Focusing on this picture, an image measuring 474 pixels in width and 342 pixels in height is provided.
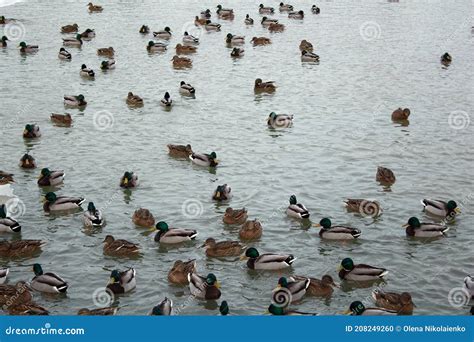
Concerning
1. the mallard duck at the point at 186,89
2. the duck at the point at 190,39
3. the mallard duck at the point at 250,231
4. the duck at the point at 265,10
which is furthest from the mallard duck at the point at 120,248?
the duck at the point at 265,10

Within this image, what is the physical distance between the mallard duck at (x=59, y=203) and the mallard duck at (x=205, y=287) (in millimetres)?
6371

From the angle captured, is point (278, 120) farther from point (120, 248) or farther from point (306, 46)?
point (306, 46)

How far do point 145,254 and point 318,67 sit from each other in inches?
932

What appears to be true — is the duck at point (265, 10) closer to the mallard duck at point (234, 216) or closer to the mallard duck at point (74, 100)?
the mallard duck at point (74, 100)

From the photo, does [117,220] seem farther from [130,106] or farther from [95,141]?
[130,106]

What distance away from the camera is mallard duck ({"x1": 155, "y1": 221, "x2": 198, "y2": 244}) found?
2131cm

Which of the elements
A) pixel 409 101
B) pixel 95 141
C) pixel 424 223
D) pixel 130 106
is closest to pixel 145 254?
pixel 424 223

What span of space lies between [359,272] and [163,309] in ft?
17.6

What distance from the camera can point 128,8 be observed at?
5853 centimetres

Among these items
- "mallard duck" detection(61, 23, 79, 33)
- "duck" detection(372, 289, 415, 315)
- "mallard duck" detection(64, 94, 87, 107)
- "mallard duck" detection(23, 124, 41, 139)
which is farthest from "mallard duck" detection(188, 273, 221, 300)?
"mallard duck" detection(61, 23, 79, 33)

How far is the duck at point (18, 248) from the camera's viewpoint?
2050 centimetres

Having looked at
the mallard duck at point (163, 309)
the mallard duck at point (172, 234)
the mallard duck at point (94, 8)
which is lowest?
the mallard duck at point (163, 309)

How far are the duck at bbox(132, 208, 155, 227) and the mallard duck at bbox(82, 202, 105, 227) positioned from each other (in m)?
1.04

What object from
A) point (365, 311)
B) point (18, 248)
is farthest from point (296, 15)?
point (365, 311)
